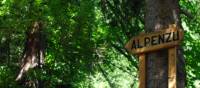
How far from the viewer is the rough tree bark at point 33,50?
7.76m

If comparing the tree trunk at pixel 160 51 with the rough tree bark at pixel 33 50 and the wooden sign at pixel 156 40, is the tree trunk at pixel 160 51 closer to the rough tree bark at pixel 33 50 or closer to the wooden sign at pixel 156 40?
the wooden sign at pixel 156 40

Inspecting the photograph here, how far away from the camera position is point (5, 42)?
24.7 ft

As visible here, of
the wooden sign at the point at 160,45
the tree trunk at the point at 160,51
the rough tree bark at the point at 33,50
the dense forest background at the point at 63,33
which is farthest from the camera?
the rough tree bark at the point at 33,50

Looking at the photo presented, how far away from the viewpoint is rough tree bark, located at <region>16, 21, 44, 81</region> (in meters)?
7.76

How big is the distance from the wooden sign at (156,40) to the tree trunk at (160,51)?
0.27 feet

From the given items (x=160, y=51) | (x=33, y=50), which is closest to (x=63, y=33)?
(x=33, y=50)

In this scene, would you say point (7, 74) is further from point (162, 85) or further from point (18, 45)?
point (162, 85)

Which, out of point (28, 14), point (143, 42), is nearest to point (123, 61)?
point (28, 14)

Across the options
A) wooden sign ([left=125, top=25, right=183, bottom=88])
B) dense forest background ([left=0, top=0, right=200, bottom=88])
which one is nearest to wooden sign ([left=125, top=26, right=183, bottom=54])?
wooden sign ([left=125, top=25, right=183, bottom=88])

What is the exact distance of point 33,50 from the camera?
801 centimetres

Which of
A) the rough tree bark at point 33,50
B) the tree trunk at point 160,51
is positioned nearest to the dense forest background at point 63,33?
the rough tree bark at point 33,50

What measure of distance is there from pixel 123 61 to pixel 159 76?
26.2 ft

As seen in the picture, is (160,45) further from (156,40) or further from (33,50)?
(33,50)

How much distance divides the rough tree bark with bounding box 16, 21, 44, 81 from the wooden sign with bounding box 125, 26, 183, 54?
364 cm
